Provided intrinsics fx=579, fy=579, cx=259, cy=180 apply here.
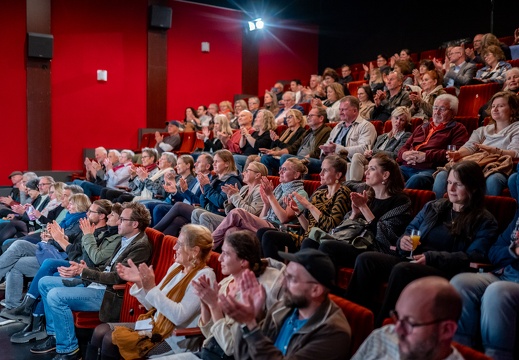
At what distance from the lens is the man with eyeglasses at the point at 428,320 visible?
1410mm

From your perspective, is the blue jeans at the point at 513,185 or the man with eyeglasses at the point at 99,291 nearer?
the blue jeans at the point at 513,185

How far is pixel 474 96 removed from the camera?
15.1 feet

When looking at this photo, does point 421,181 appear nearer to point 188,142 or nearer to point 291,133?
point 291,133

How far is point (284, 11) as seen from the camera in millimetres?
10016

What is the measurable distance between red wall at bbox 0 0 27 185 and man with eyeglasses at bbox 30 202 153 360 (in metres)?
4.85

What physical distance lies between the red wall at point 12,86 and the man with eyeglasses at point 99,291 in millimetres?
4850

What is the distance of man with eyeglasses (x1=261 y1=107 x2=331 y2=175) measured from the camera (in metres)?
4.62

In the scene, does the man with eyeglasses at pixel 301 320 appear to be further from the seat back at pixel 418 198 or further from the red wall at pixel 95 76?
the red wall at pixel 95 76

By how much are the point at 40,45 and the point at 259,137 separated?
3.99m

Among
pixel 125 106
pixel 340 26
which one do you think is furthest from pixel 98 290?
pixel 340 26

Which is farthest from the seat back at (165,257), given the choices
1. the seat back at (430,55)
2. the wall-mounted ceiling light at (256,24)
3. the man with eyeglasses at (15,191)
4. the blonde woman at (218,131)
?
the wall-mounted ceiling light at (256,24)

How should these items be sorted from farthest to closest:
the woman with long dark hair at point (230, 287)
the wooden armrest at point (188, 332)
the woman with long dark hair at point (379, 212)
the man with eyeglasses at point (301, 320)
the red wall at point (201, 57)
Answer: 1. the red wall at point (201, 57)
2. the woman with long dark hair at point (379, 212)
3. the wooden armrest at point (188, 332)
4. the woman with long dark hair at point (230, 287)
5. the man with eyeglasses at point (301, 320)

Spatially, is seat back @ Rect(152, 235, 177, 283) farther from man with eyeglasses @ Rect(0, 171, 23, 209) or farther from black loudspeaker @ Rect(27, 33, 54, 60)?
black loudspeaker @ Rect(27, 33, 54, 60)

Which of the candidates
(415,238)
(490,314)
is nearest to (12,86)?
(415,238)
